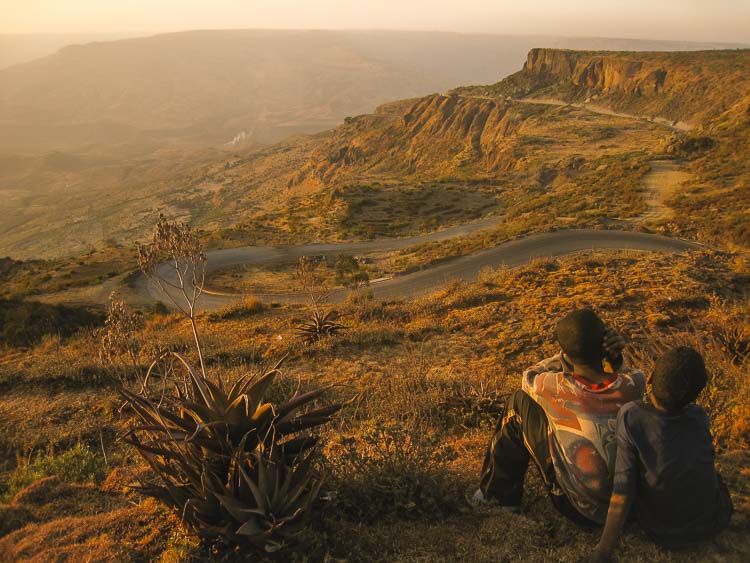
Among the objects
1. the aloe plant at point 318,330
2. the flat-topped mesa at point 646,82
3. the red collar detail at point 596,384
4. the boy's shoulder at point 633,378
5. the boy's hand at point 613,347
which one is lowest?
the aloe plant at point 318,330

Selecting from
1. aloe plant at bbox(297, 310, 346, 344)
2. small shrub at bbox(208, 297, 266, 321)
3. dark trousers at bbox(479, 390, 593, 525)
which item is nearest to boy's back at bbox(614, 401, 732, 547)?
dark trousers at bbox(479, 390, 593, 525)

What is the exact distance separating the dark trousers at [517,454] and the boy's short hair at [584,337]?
46 centimetres

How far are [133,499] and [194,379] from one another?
1259 mm

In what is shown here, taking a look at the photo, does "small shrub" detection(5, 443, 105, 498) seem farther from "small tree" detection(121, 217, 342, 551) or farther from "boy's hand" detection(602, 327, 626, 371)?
"boy's hand" detection(602, 327, 626, 371)

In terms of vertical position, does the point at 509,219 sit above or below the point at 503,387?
below

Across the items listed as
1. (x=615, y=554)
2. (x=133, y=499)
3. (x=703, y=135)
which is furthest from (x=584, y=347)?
(x=703, y=135)

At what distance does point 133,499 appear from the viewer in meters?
3.46

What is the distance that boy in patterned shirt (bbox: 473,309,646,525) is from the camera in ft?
9.03

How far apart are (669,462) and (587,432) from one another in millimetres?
432

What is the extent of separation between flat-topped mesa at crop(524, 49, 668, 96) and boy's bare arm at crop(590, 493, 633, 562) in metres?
74.8

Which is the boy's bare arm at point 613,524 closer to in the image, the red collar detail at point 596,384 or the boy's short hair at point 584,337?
the red collar detail at point 596,384

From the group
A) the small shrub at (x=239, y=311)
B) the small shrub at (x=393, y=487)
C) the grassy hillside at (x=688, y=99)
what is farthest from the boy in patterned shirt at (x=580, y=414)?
the grassy hillside at (x=688, y=99)

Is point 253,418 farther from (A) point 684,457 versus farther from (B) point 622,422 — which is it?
(A) point 684,457

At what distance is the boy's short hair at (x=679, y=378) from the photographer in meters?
2.32
